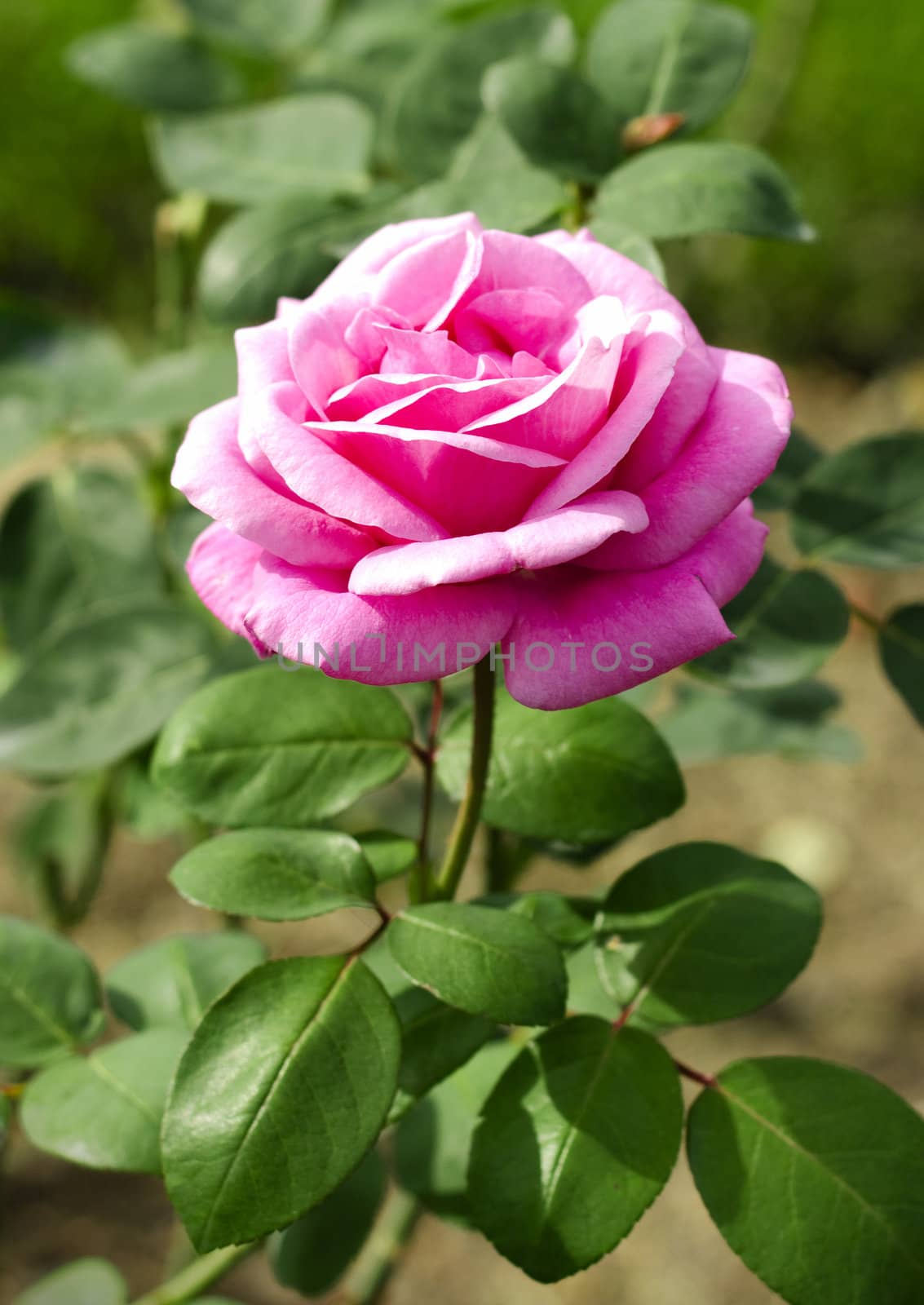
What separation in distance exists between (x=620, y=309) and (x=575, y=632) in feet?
0.45

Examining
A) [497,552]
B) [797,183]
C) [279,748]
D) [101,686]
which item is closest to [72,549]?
[101,686]

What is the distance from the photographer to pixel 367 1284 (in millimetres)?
1264

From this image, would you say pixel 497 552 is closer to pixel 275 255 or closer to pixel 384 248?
pixel 384 248

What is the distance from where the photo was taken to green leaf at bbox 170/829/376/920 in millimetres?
608

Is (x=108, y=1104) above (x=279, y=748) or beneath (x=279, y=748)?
beneath

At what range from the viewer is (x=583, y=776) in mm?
671

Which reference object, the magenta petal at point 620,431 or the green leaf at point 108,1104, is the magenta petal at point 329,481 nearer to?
the magenta petal at point 620,431

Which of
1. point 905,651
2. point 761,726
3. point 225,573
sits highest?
point 225,573

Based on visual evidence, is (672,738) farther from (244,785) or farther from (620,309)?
(620,309)

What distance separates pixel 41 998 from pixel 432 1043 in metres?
0.27

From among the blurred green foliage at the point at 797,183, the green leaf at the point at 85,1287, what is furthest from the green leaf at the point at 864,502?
the blurred green foliage at the point at 797,183

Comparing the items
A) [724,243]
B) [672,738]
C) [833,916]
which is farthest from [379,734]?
[724,243]

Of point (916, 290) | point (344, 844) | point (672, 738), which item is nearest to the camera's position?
point (344, 844)

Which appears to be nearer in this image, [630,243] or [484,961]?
[484,961]
